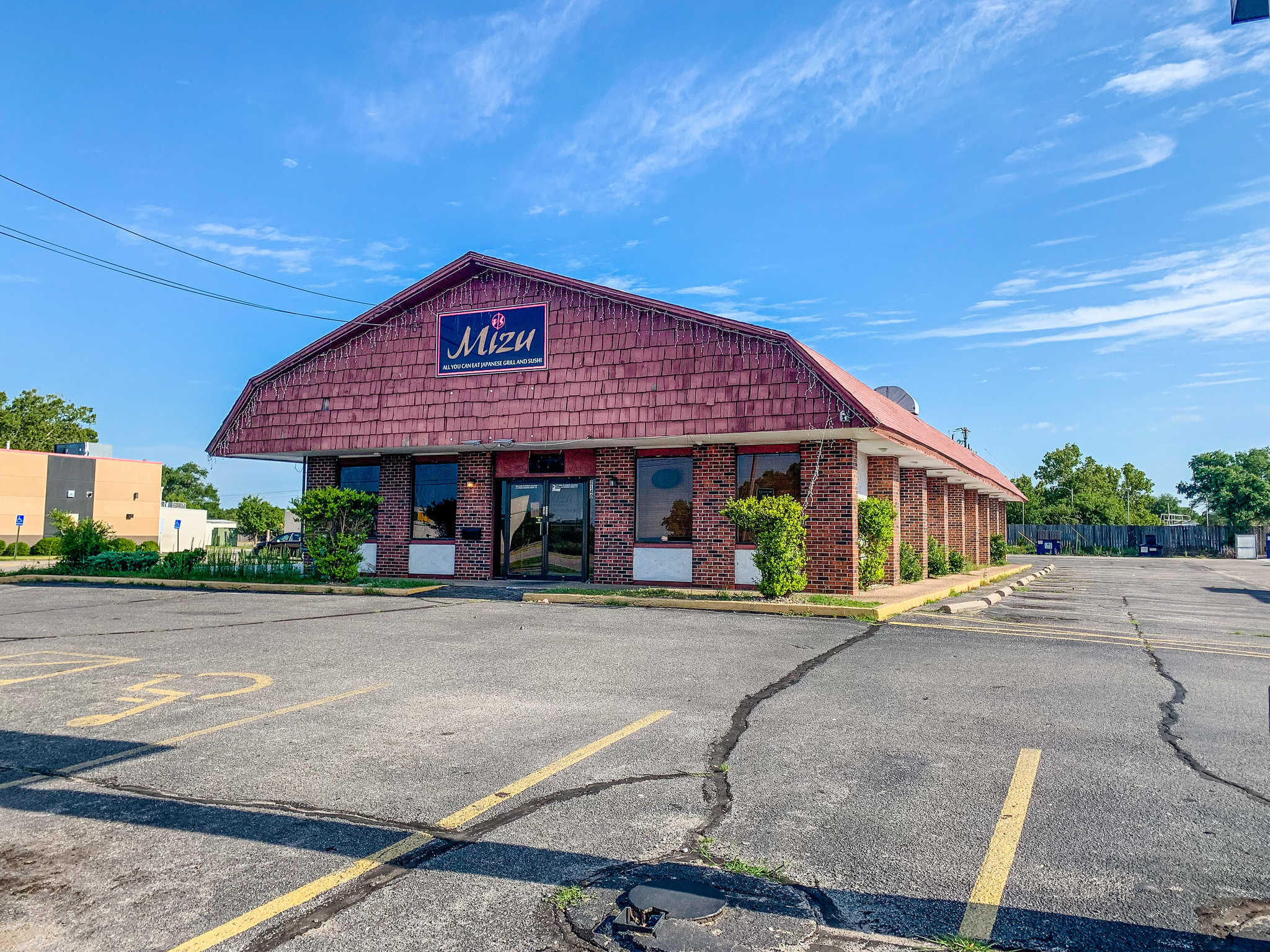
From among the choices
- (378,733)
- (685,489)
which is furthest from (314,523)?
(378,733)

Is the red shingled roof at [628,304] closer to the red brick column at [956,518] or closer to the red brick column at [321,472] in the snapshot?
the red brick column at [321,472]

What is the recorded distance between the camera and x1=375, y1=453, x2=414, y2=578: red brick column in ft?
65.4

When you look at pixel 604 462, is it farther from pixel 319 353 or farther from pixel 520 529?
pixel 319 353

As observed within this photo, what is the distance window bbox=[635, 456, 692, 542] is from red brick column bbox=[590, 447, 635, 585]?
0.18 metres

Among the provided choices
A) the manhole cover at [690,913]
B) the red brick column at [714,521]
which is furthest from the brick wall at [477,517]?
the manhole cover at [690,913]

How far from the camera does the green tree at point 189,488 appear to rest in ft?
387

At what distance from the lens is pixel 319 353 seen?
65.1 ft

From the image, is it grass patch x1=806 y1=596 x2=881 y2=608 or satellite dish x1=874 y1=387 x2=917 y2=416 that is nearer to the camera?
grass patch x1=806 y1=596 x2=881 y2=608

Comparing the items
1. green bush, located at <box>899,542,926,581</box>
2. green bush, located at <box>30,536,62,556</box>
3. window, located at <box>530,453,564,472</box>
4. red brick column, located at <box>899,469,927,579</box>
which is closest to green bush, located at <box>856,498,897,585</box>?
green bush, located at <box>899,542,926,581</box>

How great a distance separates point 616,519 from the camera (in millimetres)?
17750

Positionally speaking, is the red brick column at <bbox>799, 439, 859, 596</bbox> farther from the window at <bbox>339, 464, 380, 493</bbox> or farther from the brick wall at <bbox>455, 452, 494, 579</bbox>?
the window at <bbox>339, 464, 380, 493</bbox>

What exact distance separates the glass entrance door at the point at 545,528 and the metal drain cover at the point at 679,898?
15132 mm

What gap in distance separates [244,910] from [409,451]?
1716 cm

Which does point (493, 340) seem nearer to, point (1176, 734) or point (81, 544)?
point (81, 544)
